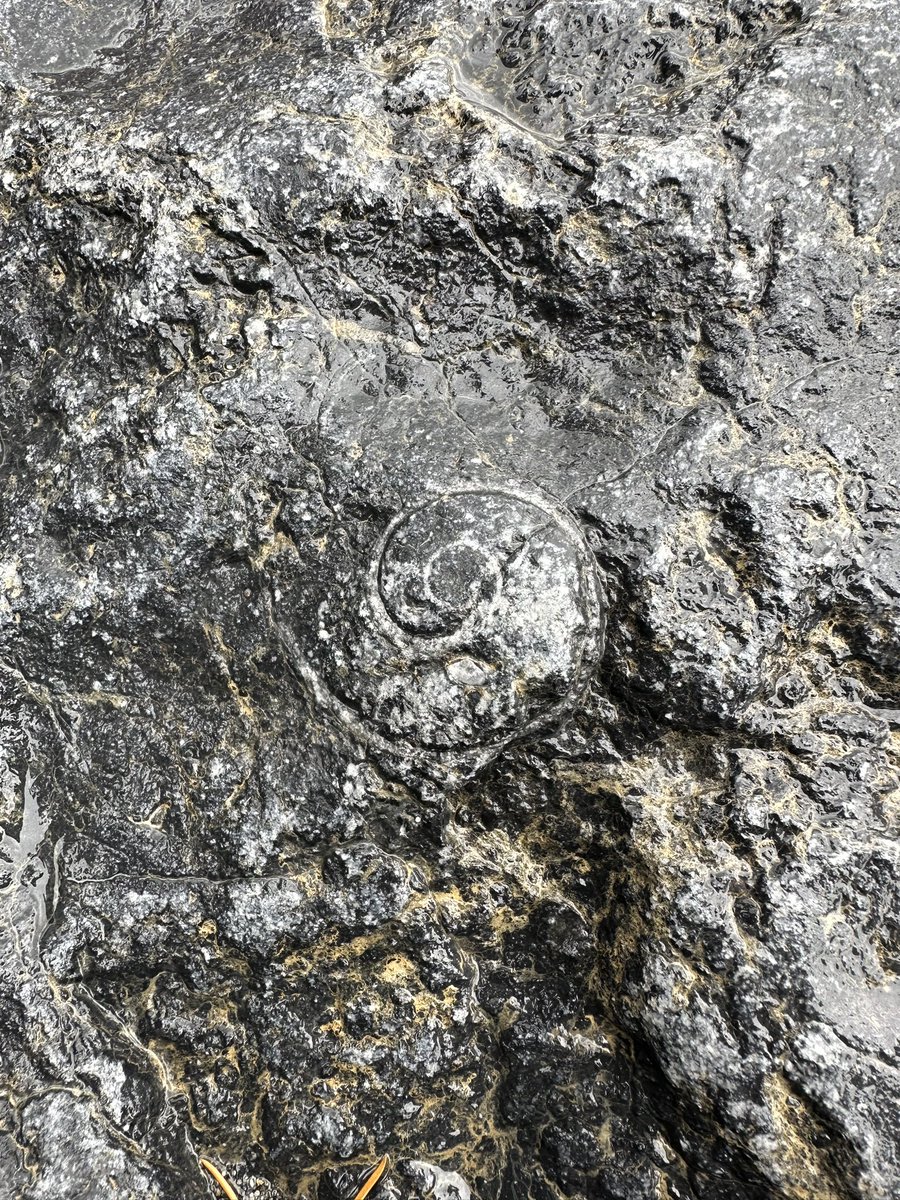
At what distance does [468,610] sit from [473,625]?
0.03 meters

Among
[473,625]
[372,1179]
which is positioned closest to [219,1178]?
[372,1179]

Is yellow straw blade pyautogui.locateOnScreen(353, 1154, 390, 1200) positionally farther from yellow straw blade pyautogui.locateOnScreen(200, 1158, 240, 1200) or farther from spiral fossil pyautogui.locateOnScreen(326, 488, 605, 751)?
spiral fossil pyautogui.locateOnScreen(326, 488, 605, 751)

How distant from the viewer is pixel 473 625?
1.59 metres

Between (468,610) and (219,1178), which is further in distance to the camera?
(219,1178)

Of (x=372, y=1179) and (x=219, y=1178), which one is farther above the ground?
(x=372, y=1179)

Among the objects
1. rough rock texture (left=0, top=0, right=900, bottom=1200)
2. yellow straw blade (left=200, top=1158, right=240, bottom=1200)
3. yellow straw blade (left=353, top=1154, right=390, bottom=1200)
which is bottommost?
yellow straw blade (left=200, top=1158, right=240, bottom=1200)

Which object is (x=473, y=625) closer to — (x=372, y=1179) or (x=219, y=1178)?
(x=372, y=1179)

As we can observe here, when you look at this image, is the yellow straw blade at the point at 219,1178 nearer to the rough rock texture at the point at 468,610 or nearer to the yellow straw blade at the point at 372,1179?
the rough rock texture at the point at 468,610

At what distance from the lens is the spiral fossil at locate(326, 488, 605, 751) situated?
5.23 ft

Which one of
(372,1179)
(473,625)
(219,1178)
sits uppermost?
(473,625)

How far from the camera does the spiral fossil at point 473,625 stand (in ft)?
5.23

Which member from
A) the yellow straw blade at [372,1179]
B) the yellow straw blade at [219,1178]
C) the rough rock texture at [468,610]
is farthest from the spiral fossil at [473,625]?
the yellow straw blade at [219,1178]

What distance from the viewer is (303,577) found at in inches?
67.9

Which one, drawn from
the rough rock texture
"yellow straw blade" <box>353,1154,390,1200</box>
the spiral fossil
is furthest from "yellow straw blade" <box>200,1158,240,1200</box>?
the spiral fossil
